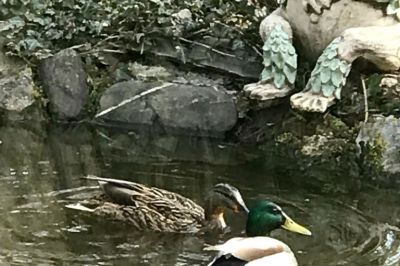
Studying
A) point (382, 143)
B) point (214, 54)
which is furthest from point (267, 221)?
point (214, 54)

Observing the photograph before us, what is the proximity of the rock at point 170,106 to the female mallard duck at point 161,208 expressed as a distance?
1777 mm

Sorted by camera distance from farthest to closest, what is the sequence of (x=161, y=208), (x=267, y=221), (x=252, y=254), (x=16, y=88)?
(x=16, y=88), (x=161, y=208), (x=267, y=221), (x=252, y=254)

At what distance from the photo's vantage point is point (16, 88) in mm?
7062

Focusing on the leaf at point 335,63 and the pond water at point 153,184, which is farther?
the leaf at point 335,63

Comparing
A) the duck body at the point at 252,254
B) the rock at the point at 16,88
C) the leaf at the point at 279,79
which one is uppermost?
the leaf at the point at 279,79

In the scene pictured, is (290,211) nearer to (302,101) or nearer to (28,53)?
(302,101)

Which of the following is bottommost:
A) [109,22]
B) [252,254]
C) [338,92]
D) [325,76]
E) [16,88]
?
[252,254]

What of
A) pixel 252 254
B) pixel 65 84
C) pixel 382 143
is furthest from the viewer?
pixel 65 84

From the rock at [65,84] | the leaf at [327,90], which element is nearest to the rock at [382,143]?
the leaf at [327,90]

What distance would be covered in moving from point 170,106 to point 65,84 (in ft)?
2.66

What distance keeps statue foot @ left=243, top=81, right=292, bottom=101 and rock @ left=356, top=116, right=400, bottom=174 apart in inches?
A: 23.1

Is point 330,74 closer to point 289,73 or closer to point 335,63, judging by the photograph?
point 335,63

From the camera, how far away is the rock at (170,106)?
659 cm

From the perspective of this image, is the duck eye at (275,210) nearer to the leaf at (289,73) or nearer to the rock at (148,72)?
the leaf at (289,73)
